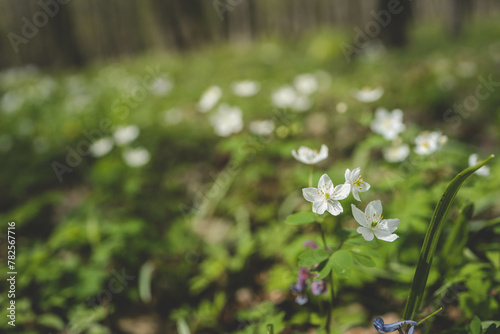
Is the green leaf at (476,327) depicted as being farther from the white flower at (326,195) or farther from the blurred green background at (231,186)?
the white flower at (326,195)

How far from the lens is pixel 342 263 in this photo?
3.03 ft

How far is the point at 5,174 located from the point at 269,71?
3568mm

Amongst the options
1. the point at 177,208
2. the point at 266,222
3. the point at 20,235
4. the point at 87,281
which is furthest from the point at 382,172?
the point at 20,235

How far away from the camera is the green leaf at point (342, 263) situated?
91cm

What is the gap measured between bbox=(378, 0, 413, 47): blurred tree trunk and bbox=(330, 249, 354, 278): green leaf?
5.00 meters

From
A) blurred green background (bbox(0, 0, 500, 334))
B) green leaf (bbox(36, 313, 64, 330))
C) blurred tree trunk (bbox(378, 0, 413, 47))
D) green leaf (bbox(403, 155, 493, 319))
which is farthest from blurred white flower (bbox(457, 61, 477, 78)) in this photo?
green leaf (bbox(36, 313, 64, 330))

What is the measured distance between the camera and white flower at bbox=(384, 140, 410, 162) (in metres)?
1.57

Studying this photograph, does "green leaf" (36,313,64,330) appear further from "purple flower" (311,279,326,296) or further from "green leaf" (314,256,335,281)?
"green leaf" (314,256,335,281)

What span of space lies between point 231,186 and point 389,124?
4.40 feet

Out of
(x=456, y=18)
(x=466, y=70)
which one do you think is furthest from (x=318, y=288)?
(x=456, y=18)

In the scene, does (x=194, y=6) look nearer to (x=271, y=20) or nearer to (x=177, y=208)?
(x=271, y=20)

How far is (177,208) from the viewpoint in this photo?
252 centimetres

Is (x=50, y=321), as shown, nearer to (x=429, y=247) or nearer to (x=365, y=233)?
(x=365, y=233)

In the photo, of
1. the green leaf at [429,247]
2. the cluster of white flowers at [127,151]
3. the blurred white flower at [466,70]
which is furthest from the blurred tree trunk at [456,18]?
the green leaf at [429,247]
